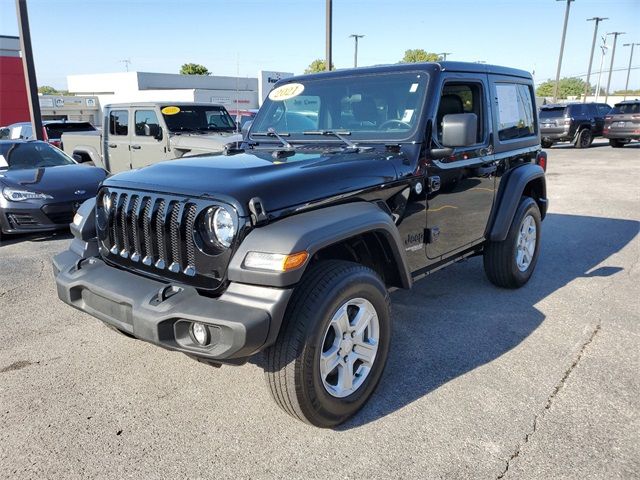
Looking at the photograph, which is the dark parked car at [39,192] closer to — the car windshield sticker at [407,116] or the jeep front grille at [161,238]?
the jeep front grille at [161,238]

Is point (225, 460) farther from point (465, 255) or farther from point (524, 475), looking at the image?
point (465, 255)

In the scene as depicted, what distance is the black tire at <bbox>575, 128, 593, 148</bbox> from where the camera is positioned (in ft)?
68.8

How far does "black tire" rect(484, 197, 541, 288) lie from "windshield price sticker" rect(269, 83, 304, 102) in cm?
217

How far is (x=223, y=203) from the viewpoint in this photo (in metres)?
2.57

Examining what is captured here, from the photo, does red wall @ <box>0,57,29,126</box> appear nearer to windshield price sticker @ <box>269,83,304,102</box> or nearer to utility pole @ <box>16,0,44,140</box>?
utility pole @ <box>16,0,44,140</box>

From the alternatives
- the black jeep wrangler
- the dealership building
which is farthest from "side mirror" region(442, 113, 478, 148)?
the dealership building

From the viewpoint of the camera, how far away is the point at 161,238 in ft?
9.13

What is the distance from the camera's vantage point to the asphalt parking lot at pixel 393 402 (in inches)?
100

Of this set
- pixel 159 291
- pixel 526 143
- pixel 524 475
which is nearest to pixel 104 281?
pixel 159 291

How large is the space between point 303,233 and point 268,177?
435mm

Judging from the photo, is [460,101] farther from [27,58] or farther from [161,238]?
[27,58]

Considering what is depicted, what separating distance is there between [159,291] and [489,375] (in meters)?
2.15

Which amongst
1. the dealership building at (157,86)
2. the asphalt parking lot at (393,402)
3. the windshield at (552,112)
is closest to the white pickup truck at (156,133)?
the asphalt parking lot at (393,402)

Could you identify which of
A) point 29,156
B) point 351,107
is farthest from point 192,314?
point 29,156
